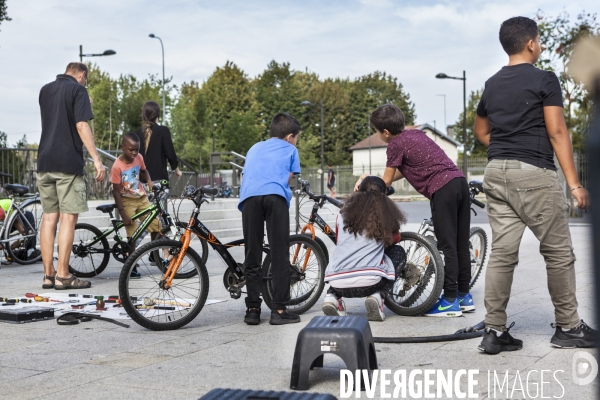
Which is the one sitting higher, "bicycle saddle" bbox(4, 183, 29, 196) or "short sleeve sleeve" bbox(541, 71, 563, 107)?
"short sleeve sleeve" bbox(541, 71, 563, 107)

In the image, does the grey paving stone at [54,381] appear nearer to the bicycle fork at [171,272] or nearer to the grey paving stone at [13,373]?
the grey paving stone at [13,373]

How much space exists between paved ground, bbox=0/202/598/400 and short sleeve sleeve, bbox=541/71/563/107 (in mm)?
1001

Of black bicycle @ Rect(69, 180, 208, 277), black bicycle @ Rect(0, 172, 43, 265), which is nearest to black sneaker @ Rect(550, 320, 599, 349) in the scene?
black bicycle @ Rect(69, 180, 208, 277)

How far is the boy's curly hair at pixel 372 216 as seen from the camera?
5871 millimetres

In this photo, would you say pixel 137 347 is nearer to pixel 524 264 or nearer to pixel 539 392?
pixel 539 392

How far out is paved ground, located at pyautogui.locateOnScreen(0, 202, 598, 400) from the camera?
152 inches

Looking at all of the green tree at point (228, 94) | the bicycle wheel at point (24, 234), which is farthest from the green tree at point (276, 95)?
the bicycle wheel at point (24, 234)

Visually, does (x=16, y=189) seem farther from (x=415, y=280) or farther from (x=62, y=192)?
(x=415, y=280)

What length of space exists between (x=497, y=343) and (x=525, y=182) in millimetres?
975

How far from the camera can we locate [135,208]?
8.76m

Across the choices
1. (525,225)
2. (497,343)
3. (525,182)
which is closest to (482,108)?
(525,182)

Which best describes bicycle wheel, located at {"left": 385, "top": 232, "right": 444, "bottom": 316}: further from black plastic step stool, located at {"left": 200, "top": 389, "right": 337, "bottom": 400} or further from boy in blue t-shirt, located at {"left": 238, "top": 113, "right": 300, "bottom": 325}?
black plastic step stool, located at {"left": 200, "top": 389, "right": 337, "bottom": 400}

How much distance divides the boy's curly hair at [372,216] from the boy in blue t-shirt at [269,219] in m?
0.48

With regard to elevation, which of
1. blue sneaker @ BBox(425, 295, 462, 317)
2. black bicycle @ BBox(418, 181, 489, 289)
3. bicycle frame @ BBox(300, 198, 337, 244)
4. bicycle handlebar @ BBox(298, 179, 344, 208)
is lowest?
blue sneaker @ BBox(425, 295, 462, 317)
